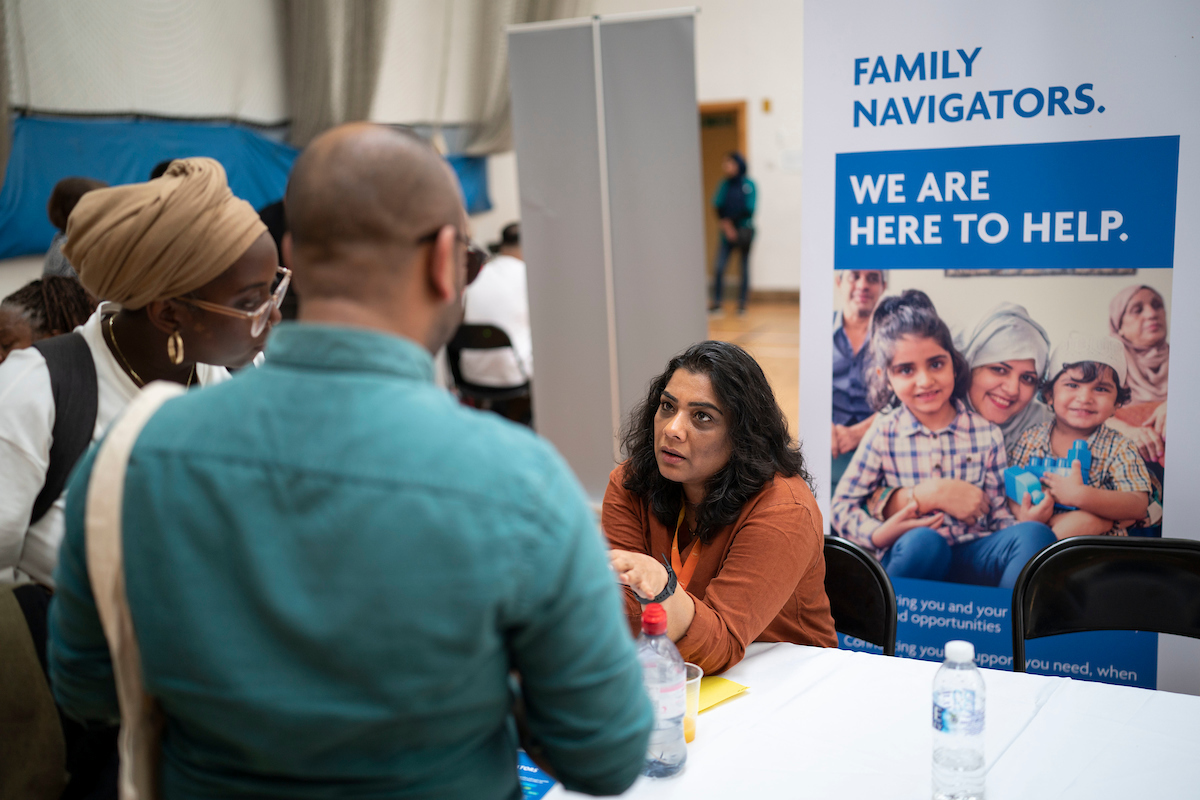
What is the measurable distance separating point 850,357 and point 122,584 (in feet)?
7.22

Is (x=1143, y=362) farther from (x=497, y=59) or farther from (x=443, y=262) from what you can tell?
(x=497, y=59)

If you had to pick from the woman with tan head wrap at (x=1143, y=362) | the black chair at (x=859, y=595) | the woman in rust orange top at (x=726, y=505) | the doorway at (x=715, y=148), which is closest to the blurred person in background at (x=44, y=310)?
the woman in rust orange top at (x=726, y=505)

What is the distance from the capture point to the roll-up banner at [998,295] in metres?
2.24

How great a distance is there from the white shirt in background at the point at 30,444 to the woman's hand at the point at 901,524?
197 centimetres

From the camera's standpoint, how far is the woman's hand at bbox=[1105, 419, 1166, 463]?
7.67 feet

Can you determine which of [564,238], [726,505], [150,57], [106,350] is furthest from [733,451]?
[150,57]

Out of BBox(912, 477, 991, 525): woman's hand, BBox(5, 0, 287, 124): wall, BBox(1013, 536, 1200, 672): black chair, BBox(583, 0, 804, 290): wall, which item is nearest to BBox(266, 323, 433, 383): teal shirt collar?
BBox(1013, 536, 1200, 672): black chair

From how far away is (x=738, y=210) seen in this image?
31.2 ft

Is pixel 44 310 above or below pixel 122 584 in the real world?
above

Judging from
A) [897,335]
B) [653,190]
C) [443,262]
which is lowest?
[897,335]

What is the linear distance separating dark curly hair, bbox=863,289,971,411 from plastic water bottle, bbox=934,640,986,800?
1.38 m

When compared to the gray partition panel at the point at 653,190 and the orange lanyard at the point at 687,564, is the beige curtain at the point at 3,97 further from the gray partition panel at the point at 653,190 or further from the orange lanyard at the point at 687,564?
the orange lanyard at the point at 687,564

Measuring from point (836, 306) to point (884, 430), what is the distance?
1.28 ft

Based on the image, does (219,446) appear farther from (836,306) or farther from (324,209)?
(836,306)
